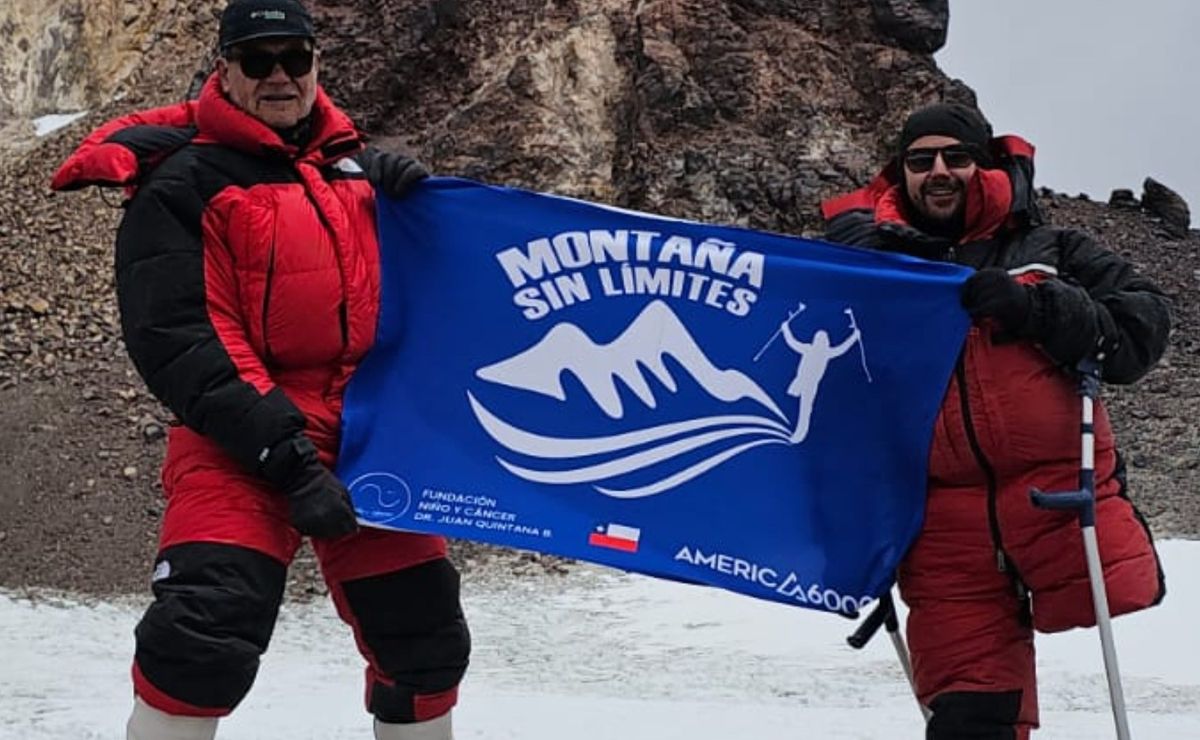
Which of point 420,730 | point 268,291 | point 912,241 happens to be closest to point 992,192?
point 912,241

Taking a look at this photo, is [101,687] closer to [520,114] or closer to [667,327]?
[667,327]

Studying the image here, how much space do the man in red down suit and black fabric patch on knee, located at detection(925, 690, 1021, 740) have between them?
57.6 inches

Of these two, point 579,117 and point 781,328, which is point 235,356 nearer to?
point 781,328

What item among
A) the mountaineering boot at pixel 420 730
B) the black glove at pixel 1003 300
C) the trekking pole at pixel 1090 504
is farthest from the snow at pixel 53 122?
the trekking pole at pixel 1090 504

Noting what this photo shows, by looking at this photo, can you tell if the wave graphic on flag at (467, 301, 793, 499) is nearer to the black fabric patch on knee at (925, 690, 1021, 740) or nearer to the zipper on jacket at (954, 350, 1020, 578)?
the zipper on jacket at (954, 350, 1020, 578)

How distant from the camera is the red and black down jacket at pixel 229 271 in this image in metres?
3.92

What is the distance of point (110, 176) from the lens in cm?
386

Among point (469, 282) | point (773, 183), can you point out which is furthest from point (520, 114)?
point (469, 282)

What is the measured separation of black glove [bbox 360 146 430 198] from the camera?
447cm

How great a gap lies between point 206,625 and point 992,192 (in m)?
2.40

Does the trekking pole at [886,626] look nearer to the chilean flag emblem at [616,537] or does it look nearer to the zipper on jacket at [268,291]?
the chilean flag emblem at [616,537]

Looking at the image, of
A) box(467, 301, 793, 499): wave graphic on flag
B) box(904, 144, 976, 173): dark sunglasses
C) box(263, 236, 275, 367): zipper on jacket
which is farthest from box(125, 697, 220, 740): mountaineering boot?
box(904, 144, 976, 173): dark sunglasses

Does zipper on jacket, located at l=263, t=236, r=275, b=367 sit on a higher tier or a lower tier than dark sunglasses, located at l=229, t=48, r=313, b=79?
lower

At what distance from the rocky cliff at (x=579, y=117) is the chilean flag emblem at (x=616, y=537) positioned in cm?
1168
